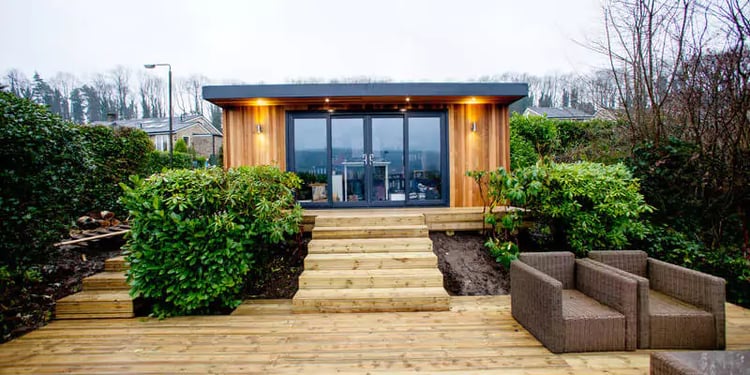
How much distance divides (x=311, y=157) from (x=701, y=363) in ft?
18.4

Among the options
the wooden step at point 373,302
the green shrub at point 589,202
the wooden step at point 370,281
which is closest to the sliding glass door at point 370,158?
the green shrub at point 589,202

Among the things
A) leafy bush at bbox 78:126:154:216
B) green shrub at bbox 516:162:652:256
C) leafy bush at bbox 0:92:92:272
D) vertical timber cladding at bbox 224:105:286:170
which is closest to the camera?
leafy bush at bbox 0:92:92:272

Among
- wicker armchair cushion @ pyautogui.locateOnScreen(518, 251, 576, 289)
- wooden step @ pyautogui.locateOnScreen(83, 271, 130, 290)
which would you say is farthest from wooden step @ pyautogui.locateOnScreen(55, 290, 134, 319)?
wicker armchair cushion @ pyautogui.locateOnScreen(518, 251, 576, 289)

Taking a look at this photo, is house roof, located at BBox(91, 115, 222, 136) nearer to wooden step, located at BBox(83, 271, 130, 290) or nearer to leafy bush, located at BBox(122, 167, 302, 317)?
wooden step, located at BBox(83, 271, 130, 290)

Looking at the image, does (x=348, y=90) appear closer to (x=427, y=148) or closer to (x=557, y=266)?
(x=427, y=148)

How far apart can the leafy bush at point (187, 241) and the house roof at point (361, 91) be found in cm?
234

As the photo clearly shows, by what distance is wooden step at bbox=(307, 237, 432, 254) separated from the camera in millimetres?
4328

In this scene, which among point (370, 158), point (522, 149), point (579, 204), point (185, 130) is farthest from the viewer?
point (185, 130)

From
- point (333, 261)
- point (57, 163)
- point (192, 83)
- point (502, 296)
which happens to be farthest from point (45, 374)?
point (192, 83)

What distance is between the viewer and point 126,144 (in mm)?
6621

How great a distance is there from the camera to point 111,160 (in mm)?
6383

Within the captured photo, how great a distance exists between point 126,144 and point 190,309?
195 inches

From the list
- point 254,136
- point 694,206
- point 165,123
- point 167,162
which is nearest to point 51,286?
point 254,136

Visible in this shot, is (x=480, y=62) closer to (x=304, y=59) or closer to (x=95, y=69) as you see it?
(x=304, y=59)
